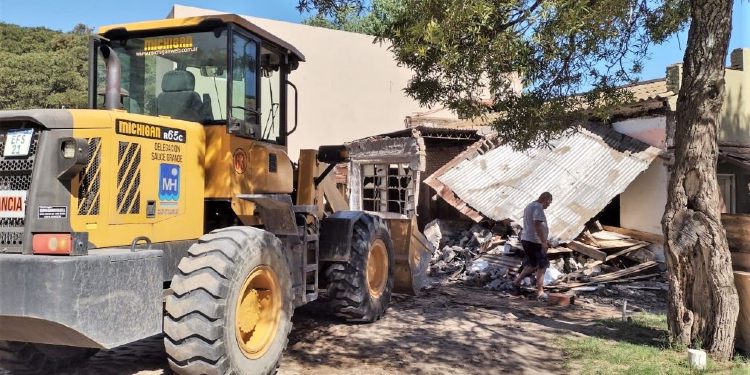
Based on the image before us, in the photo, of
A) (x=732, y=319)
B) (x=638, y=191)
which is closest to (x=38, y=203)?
(x=732, y=319)

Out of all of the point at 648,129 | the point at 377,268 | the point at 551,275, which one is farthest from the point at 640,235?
the point at 377,268

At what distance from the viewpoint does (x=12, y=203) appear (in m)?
3.94

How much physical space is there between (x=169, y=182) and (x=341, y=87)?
1547cm

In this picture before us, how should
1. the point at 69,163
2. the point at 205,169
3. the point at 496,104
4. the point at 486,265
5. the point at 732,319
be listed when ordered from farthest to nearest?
the point at 486,265, the point at 496,104, the point at 732,319, the point at 205,169, the point at 69,163

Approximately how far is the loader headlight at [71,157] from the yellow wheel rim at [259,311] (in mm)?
1452

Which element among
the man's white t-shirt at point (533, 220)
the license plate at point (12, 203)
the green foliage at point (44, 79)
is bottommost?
the man's white t-shirt at point (533, 220)

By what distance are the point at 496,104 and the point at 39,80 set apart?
904 inches

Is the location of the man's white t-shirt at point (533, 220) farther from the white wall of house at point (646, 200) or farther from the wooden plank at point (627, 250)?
the white wall of house at point (646, 200)

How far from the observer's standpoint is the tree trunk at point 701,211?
18.5ft

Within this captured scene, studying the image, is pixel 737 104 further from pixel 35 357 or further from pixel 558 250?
pixel 35 357

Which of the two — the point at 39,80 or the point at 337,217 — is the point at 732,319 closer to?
the point at 337,217

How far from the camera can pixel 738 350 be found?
582 centimetres

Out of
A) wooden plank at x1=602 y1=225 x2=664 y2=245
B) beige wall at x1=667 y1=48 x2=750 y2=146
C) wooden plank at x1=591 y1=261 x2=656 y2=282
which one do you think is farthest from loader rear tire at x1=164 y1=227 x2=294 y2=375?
beige wall at x1=667 y1=48 x2=750 y2=146

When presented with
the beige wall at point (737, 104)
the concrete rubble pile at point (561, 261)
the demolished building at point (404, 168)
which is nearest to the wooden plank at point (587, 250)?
the concrete rubble pile at point (561, 261)
